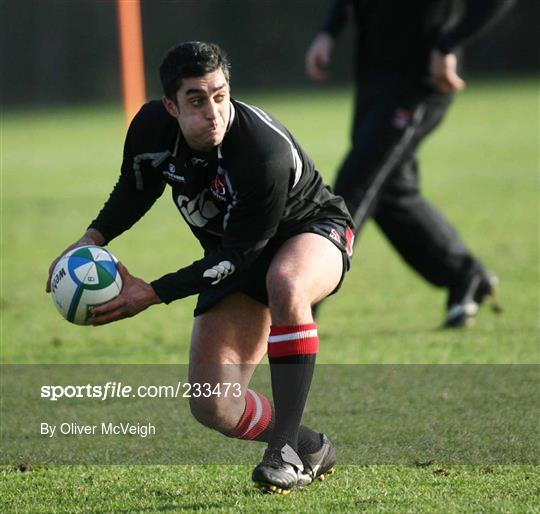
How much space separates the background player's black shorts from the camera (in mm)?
4949

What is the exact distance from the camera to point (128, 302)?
4.64m

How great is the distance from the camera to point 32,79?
110 ft

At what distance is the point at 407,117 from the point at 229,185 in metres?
3.11

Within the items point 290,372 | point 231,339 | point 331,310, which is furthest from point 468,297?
point 290,372

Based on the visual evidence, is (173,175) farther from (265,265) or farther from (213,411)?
(213,411)

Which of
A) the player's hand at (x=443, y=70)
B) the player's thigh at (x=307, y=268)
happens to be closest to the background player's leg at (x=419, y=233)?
the player's hand at (x=443, y=70)

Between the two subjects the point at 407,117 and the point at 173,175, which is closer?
the point at 173,175

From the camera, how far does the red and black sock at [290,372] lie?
462 centimetres

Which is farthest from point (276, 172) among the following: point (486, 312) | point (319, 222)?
point (486, 312)

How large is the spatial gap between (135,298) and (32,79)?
29996mm

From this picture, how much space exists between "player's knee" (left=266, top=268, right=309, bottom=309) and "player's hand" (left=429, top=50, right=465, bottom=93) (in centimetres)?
313

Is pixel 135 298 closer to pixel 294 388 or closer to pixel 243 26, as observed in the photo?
pixel 294 388

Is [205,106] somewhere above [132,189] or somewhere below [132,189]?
above

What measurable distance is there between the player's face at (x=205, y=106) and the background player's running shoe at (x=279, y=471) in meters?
1.19
